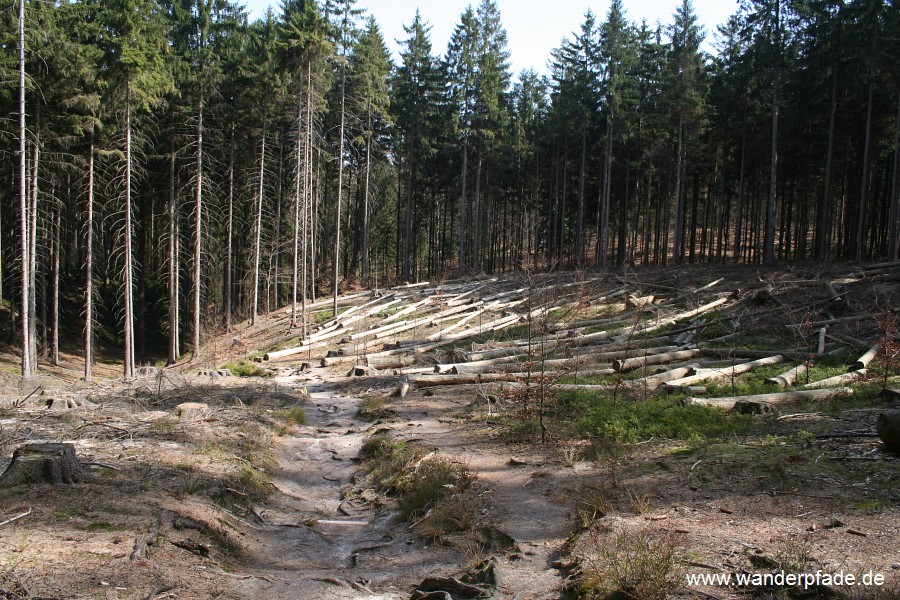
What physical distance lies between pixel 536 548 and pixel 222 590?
3.14 m

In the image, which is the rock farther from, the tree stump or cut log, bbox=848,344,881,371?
cut log, bbox=848,344,881,371

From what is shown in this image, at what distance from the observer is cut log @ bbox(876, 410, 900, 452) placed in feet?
22.5

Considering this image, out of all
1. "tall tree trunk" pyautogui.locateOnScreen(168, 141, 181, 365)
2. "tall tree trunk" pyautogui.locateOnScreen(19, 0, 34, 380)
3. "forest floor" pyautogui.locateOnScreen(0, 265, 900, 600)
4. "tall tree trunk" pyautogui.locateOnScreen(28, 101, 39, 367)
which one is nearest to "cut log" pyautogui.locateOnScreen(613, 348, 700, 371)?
"forest floor" pyautogui.locateOnScreen(0, 265, 900, 600)

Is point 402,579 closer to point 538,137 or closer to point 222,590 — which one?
point 222,590

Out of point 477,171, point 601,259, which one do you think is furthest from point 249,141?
point 601,259

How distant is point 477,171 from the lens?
127 ft

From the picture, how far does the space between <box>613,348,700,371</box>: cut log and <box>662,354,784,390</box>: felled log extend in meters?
1.48

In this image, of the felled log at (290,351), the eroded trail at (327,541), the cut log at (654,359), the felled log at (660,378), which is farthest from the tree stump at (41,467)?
the felled log at (290,351)

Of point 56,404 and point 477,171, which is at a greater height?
point 477,171

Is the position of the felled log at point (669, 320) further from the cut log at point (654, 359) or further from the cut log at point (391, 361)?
the cut log at point (391, 361)

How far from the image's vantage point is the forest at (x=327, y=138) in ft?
73.1

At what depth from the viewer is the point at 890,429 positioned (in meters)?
6.90

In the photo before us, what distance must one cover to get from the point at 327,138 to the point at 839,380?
35328mm

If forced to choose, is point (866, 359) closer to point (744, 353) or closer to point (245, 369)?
point (744, 353)
